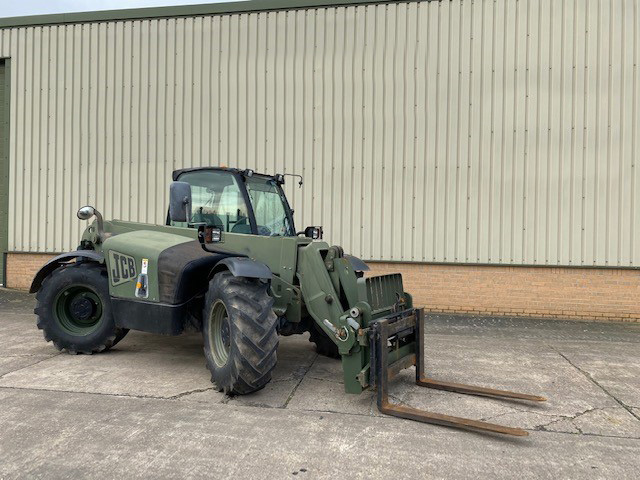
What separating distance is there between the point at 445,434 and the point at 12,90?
12.4m

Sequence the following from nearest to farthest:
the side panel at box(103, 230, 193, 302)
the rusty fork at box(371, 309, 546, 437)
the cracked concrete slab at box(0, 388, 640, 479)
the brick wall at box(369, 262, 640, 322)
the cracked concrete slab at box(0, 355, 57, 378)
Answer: the cracked concrete slab at box(0, 388, 640, 479)
the rusty fork at box(371, 309, 546, 437)
the side panel at box(103, 230, 193, 302)
the cracked concrete slab at box(0, 355, 57, 378)
the brick wall at box(369, 262, 640, 322)

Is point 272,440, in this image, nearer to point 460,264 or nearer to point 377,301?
point 377,301

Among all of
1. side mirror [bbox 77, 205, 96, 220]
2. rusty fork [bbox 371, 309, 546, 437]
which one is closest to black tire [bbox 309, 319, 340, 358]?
rusty fork [bbox 371, 309, 546, 437]

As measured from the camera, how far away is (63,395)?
15.0 feet

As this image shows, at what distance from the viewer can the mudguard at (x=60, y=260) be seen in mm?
6125

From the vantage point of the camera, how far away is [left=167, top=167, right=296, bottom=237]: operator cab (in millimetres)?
5504

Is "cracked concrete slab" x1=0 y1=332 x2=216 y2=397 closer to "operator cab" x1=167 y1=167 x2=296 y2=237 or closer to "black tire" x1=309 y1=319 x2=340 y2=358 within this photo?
"black tire" x1=309 y1=319 x2=340 y2=358

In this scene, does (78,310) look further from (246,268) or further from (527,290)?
(527,290)

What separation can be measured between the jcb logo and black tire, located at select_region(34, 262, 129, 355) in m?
0.41

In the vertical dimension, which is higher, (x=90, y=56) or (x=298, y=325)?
(x=90, y=56)

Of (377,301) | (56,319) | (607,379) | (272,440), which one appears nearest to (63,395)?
(56,319)

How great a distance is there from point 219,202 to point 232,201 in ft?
0.57

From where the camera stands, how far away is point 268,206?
5875 millimetres

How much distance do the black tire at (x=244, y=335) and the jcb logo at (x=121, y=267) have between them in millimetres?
1254
